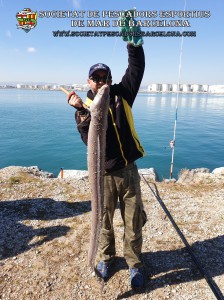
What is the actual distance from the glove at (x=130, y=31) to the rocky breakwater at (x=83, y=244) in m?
4.78

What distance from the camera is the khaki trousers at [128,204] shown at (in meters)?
4.47

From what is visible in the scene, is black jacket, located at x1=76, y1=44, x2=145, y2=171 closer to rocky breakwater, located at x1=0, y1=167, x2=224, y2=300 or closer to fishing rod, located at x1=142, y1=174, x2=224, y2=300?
rocky breakwater, located at x1=0, y1=167, x2=224, y2=300

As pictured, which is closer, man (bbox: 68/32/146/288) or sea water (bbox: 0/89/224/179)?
man (bbox: 68/32/146/288)

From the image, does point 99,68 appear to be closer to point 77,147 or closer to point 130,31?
point 130,31

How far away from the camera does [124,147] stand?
4.30m

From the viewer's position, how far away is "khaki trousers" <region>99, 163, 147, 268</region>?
4.47 metres

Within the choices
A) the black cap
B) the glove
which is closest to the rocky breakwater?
the black cap

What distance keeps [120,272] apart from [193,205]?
4.33 m

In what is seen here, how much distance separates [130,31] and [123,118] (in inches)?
54.7

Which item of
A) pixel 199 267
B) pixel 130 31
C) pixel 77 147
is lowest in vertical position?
pixel 77 147

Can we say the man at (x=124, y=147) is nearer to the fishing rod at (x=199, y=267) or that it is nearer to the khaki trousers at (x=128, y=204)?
the khaki trousers at (x=128, y=204)

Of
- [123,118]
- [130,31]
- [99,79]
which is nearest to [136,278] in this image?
[123,118]

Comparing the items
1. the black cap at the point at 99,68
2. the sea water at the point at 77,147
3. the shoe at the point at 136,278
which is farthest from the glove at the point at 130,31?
the sea water at the point at 77,147

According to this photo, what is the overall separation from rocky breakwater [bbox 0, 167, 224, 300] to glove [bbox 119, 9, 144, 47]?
4780mm
